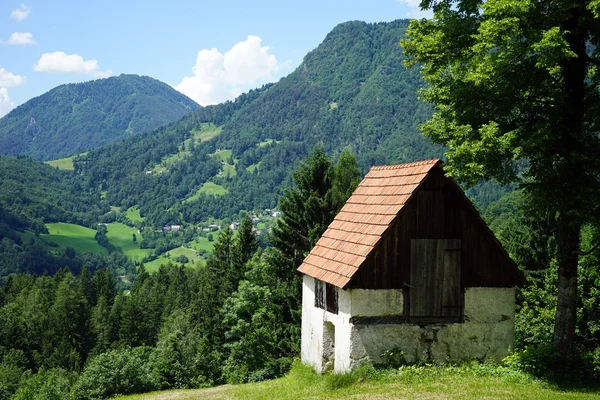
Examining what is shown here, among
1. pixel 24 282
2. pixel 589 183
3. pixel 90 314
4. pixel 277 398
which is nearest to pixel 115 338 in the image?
pixel 90 314

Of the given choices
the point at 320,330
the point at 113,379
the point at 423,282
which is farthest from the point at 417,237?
the point at 113,379

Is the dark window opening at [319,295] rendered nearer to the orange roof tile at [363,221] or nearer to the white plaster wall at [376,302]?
the orange roof tile at [363,221]

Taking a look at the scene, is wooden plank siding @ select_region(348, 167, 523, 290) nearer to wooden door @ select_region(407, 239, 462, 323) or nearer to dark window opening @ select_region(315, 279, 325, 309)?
wooden door @ select_region(407, 239, 462, 323)

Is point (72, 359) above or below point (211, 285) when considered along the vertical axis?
below

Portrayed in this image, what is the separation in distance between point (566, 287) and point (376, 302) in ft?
18.4

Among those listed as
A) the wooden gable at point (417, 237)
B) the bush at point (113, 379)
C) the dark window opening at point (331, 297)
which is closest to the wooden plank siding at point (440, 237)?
the wooden gable at point (417, 237)

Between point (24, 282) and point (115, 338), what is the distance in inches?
1549

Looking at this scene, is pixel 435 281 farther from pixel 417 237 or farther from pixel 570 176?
pixel 570 176

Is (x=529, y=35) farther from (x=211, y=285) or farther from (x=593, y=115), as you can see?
(x=211, y=285)

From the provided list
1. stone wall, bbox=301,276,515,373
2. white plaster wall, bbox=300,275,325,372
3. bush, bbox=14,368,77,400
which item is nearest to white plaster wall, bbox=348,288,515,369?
stone wall, bbox=301,276,515,373

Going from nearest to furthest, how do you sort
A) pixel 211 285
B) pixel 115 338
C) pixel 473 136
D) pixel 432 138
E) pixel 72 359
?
1. pixel 473 136
2. pixel 432 138
3. pixel 211 285
4. pixel 72 359
5. pixel 115 338

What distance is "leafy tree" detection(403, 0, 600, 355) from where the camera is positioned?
15.8m

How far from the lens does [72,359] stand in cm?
9938

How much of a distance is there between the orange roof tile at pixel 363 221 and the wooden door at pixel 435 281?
1413mm
